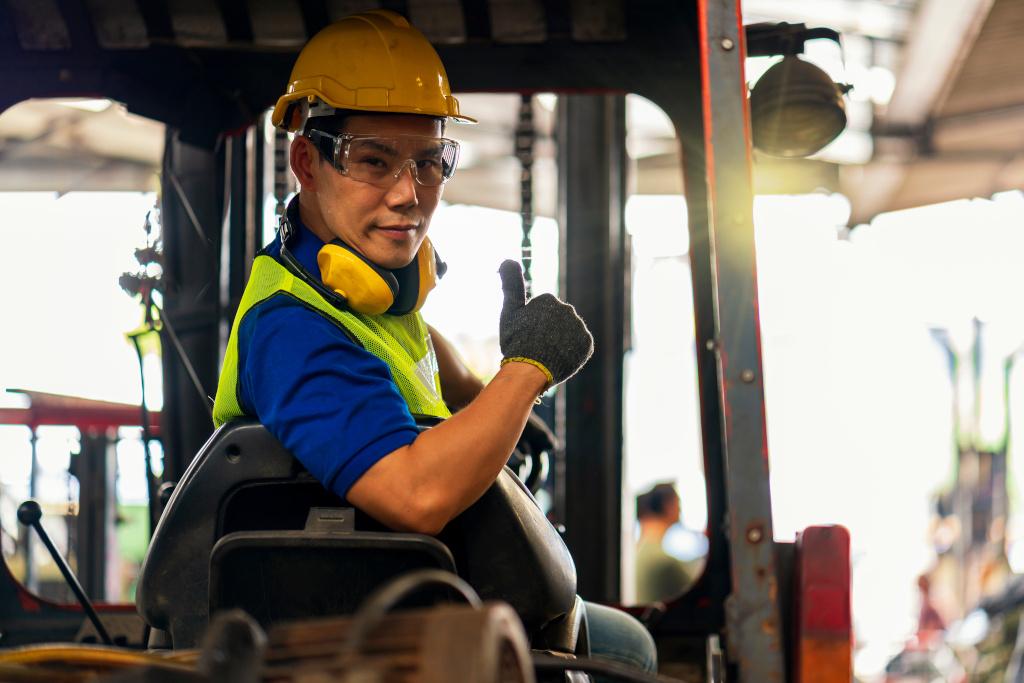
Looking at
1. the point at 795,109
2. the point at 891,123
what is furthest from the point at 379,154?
the point at 891,123

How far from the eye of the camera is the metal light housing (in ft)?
9.80

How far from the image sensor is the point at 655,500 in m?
7.30

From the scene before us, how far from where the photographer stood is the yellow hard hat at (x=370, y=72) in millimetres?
2215

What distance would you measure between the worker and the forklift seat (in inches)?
2.4

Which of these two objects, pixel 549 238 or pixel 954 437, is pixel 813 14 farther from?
pixel 549 238

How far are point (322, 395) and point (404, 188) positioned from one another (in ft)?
1.59

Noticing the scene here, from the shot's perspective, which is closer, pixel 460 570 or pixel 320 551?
pixel 320 551

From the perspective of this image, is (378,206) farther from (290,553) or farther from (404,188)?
(290,553)

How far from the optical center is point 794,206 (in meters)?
11.1

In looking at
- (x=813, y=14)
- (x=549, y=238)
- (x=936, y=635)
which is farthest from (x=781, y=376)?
(x=549, y=238)

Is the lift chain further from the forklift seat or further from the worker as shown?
the forklift seat

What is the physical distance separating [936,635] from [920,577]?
872 mm

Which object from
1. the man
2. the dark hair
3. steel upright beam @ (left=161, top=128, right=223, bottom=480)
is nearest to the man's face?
steel upright beam @ (left=161, top=128, right=223, bottom=480)

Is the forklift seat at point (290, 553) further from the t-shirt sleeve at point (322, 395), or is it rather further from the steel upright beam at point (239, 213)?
the steel upright beam at point (239, 213)
